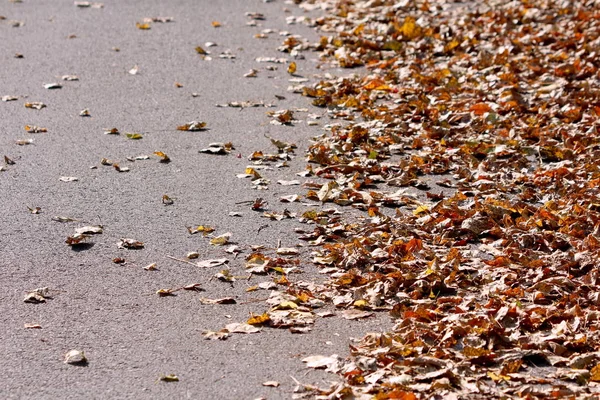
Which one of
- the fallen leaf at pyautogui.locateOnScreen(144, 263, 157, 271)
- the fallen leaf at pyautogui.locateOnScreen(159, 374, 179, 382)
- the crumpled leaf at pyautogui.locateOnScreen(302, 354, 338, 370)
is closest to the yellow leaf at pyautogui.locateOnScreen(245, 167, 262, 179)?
the fallen leaf at pyautogui.locateOnScreen(144, 263, 157, 271)

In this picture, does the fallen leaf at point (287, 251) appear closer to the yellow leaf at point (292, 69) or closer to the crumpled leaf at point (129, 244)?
the crumpled leaf at point (129, 244)

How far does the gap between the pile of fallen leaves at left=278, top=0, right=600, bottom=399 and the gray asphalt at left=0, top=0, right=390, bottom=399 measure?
0.28m

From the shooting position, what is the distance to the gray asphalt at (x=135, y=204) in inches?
156

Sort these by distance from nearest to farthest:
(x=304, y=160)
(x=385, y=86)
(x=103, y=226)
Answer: (x=103, y=226) → (x=304, y=160) → (x=385, y=86)

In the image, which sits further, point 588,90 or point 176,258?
point 588,90

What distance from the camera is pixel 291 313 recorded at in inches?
174

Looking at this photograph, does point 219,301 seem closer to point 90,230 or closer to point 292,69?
point 90,230

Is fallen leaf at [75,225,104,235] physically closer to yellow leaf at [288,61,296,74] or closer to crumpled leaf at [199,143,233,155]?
crumpled leaf at [199,143,233,155]

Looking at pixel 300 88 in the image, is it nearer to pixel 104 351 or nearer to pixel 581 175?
pixel 581 175

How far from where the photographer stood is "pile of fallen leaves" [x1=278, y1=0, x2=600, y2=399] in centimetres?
393

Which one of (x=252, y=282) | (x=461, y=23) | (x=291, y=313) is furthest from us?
(x=461, y=23)

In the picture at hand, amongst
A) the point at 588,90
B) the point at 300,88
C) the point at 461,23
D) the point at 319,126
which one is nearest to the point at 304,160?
the point at 319,126

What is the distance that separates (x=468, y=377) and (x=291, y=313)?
104 centimetres

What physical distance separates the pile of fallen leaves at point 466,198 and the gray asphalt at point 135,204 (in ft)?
0.93
